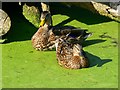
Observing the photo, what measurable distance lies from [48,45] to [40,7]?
4.67ft

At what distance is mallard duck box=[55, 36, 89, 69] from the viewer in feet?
18.6

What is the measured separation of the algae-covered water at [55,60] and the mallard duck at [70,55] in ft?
0.25

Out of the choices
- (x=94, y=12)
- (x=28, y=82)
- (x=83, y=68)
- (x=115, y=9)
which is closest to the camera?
(x=28, y=82)

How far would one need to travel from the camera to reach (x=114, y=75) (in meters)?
5.51

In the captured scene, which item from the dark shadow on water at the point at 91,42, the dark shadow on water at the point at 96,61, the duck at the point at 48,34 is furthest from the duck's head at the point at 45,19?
the dark shadow on water at the point at 96,61

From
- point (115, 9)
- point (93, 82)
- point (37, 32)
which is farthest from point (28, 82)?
point (115, 9)

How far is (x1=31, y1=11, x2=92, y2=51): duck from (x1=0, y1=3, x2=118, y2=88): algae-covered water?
0.32 ft

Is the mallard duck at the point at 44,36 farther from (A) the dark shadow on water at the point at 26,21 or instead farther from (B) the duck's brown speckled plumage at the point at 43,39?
(A) the dark shadow on water at the point at 26,21

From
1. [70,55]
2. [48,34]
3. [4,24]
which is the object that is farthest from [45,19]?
[70,55]

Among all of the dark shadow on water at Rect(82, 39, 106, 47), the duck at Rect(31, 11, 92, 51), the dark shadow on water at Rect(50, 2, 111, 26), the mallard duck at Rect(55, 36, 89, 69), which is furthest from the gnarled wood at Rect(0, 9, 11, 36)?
the dark shadow on water at Rect(82, 39, 106, 47)

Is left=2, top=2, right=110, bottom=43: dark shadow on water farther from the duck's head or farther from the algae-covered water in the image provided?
the duck's head

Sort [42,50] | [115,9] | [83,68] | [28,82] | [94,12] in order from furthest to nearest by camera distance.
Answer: [94,12]
[115,9]
[42,50]
[83,68]
[28,82]

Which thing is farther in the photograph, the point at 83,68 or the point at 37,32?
the point at 37,32

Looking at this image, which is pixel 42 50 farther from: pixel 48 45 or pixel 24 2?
pixel 24 2
